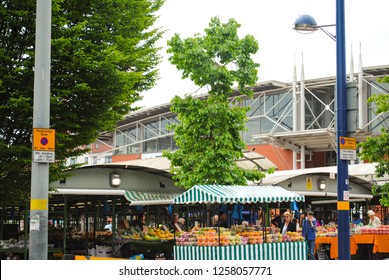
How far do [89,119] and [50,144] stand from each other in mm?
7941

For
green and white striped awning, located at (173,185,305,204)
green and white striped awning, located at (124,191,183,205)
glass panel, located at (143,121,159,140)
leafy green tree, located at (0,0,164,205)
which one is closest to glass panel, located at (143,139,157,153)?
glass panel, located at (143,121,159,140)

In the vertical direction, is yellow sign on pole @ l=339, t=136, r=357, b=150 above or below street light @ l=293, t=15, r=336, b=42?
below

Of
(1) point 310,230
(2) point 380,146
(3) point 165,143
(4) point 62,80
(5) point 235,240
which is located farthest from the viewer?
(3) point 165,143

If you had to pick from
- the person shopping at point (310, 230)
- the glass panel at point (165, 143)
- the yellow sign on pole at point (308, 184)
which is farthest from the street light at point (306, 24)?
the glass panel at point (165, 143)

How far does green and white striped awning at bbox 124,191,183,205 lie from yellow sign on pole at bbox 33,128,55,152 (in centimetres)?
1277

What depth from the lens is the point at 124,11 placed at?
885 inches

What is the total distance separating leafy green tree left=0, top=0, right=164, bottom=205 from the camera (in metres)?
18.2

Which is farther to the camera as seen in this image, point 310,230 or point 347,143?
point 310,230

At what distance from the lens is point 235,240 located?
18328 mm

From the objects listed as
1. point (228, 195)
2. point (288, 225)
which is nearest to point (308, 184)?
point (288, 225)

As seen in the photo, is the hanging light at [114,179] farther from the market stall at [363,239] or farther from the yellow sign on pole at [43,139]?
the yellow sign on pole at [43,139]

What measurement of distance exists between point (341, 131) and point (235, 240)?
13.7 ft

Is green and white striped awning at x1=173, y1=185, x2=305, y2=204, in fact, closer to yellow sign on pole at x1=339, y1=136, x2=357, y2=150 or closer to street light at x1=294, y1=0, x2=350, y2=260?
street light at x1=294, y1=0, x2=350, y2=260

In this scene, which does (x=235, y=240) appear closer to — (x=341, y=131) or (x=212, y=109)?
(x=341, y=131)
